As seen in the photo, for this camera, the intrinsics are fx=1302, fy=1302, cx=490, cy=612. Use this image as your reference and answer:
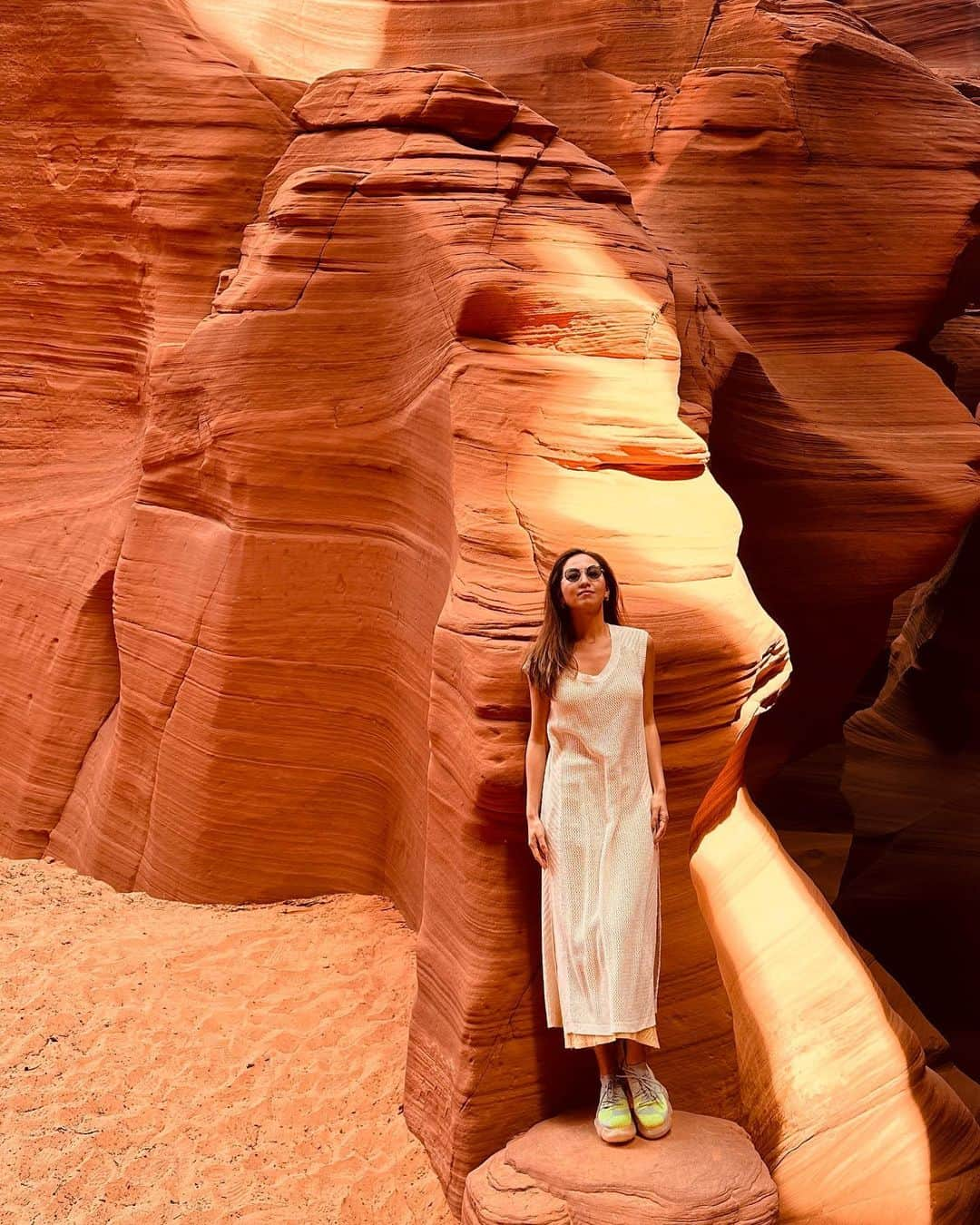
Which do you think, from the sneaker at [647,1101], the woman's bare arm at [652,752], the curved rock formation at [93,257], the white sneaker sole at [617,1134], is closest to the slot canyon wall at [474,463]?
the curved rock formation at [93,257]

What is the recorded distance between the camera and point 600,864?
4891mm

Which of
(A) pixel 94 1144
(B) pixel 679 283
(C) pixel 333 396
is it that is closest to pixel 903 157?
(B) pixel 679 283

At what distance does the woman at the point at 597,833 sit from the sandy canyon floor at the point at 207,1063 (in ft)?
3.28

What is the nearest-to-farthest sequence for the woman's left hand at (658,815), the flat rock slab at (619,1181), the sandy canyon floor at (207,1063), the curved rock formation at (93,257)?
the flat rock slab at (619,1181), the woman's left hand at (658,815), the sandy canyon floor at (207,1063), the curved rock formation at (93,257)

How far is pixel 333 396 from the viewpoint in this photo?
682cm

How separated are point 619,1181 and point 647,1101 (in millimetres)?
343

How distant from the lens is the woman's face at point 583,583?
4930mm

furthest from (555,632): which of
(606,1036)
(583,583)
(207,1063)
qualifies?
(207,1063)

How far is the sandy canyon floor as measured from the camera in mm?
5082

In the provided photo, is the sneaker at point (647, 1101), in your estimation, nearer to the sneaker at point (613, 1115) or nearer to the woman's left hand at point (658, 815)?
the sneaker at point (613, 1115)

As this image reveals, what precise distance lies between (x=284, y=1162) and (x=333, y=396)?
3698mm

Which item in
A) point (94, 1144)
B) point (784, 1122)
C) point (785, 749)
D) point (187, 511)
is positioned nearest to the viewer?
point (94, 1144)

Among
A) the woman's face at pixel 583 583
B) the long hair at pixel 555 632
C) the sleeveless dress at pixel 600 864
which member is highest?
the woman's face at pixel 583 583

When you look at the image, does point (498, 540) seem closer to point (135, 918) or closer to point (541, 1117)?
point (541, 1117)
